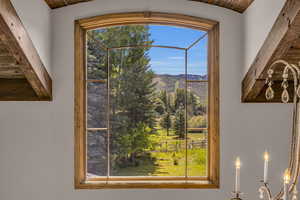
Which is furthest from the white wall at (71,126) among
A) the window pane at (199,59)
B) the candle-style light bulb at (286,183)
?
the candle-style light bulb at (286,183)

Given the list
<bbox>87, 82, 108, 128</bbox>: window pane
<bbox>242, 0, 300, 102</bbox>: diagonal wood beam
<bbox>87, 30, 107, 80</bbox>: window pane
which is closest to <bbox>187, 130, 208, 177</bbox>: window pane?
<bbox>242, 0, 300, 102</bbox>: diagonal wood beam

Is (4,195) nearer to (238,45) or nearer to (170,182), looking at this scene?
(170,182)

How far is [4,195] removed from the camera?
2.81 m

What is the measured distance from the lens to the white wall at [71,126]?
280 cm

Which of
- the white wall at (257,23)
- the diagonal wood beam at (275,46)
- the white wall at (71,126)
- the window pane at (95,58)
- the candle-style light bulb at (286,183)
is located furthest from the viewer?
the window pane at (95,58)

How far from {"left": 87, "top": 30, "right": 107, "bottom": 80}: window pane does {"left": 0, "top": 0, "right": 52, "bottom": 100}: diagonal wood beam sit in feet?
1.35

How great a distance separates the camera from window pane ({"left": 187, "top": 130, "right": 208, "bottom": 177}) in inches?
116

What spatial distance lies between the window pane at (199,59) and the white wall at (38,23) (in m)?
1.32

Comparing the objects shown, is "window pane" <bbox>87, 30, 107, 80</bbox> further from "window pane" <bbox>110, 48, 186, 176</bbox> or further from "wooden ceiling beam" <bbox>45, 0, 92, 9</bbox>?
"wooden ceiling beam" <bbox>45, 0, 92, 9</bbox>

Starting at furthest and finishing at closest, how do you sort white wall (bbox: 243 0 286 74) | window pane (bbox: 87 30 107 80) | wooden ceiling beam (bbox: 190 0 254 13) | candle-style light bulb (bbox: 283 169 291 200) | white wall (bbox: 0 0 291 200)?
window pane (bbox: 87 30 107 80)
white wall (bbox: 0 0 291 200)
wooden ceiling beam (bbox: 190 0 254 13)
white wall (bbox: 243 0 286 74)
candle-style light bulb (bbox: 283 169 291 200)

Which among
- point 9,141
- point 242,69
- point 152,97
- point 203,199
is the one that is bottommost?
point 203,199

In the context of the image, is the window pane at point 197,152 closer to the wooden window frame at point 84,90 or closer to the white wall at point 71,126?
the wooden window frame at point 84,90

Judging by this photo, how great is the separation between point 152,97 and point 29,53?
1218 millimetres

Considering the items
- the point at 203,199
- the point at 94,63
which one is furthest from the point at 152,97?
the point at 203,199
